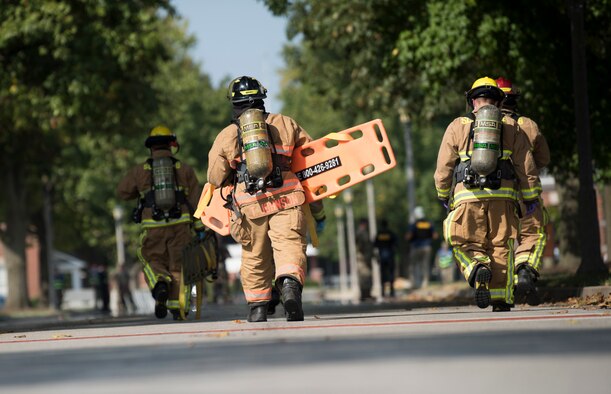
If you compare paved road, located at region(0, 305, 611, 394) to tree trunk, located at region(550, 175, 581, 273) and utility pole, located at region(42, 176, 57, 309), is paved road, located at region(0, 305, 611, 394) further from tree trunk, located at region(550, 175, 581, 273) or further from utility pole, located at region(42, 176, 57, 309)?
utility pole, located at region(42, 176, 57, 309)

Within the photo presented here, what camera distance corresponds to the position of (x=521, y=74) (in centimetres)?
2102

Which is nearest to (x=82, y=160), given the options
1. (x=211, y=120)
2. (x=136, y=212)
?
(x=211, y=120)

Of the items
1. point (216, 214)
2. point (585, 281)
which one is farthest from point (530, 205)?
point (585, 281)

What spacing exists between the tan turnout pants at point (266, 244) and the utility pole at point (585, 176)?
20.8 feet

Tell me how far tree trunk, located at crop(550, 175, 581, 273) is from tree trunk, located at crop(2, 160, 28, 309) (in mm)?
20248

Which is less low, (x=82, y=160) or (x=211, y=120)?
(x=211, y=120)

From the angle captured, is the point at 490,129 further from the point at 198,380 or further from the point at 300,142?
the point at 198,380

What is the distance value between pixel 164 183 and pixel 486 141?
4.18 metres

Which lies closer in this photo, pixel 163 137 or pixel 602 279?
pixel 163 137

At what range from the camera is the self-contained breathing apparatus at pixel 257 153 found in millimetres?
12352

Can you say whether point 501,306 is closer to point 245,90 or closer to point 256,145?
point 256,145

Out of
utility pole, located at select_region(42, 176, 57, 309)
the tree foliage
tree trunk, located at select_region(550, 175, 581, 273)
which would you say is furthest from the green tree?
utility pole, located at select_region(42, 176, 57, 309)

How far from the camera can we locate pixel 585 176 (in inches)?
712

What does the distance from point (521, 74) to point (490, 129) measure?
8.66 metres
